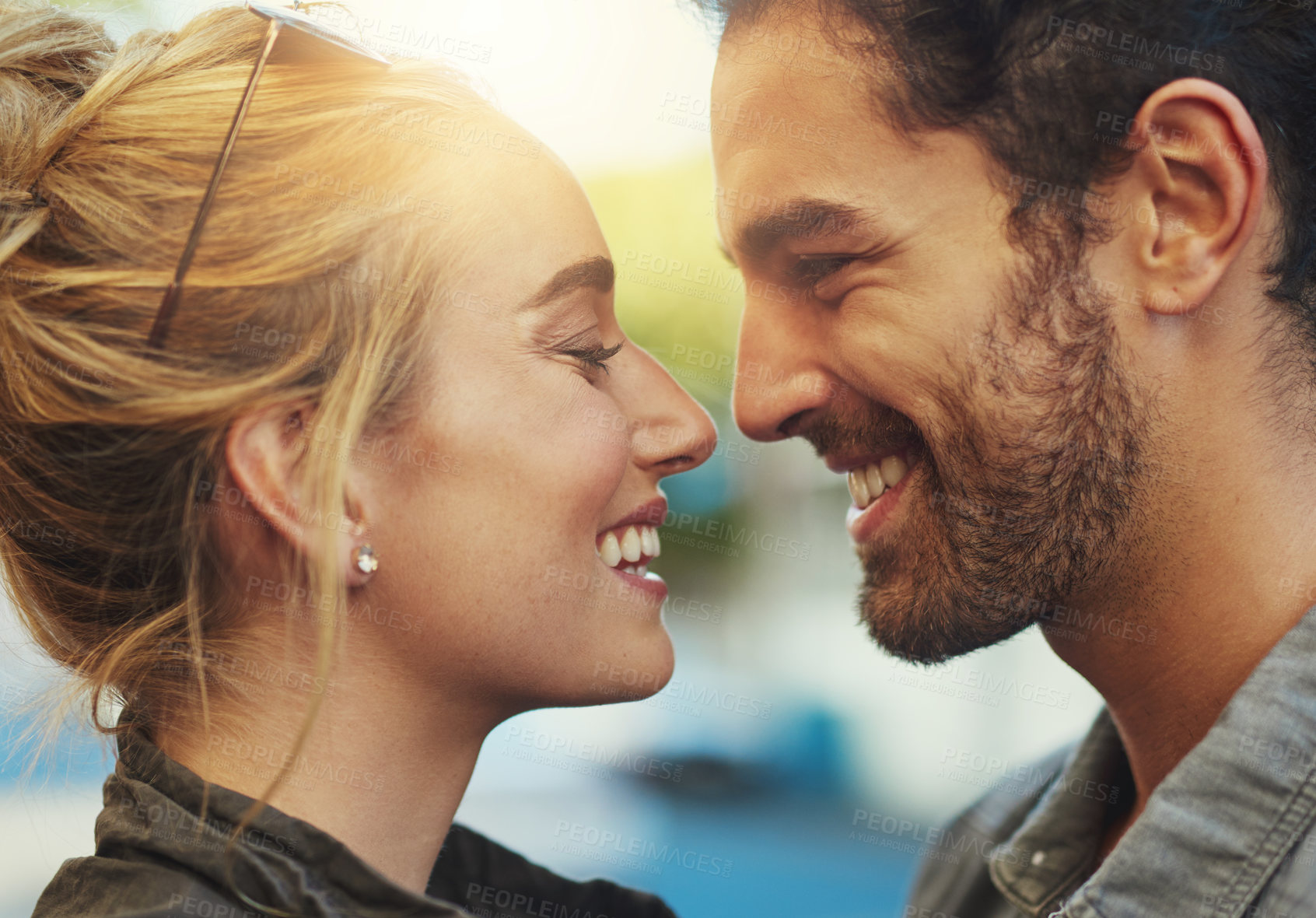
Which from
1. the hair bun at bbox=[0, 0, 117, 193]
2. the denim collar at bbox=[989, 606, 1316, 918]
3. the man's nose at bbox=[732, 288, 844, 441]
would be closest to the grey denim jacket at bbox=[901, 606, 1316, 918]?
the denim collar at bbox=[989, 606, 1316, 918]

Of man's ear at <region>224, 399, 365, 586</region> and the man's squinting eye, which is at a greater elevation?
the man's squinting eye

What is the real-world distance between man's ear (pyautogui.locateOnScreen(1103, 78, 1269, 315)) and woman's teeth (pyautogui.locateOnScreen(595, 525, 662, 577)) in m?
0.76

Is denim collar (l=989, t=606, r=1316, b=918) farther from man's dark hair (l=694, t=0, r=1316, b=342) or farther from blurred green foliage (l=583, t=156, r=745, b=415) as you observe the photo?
blurred green foliage (l=583, t=156, r=745, b=415)

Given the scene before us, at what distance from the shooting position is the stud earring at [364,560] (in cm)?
112

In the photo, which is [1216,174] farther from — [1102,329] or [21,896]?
[21,896]

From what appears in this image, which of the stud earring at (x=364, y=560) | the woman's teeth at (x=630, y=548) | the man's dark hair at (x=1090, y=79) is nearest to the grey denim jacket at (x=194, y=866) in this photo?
the stud earring at (x=364, y=560)

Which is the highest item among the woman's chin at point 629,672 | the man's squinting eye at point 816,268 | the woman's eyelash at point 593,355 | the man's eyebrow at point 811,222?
the man's eyebrow at point 811,222

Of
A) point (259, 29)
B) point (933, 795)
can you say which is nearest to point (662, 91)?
point (259, 29)

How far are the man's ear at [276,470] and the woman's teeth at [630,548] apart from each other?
0.35 metres

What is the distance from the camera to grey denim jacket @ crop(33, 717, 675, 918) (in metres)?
0.96

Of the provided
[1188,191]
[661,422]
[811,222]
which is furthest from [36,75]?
[1188,191]

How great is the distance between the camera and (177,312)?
1.05 metres

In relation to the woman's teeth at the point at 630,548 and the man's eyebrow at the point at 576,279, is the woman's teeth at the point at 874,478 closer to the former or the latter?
the woman's teeth at the point at 630,548

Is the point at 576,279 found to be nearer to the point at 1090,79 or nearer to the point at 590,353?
the point at 590,353
